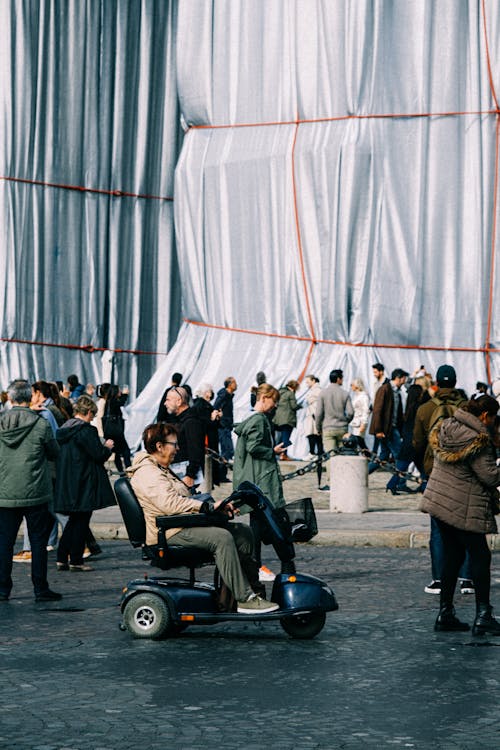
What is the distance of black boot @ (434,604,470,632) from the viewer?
29.2ft

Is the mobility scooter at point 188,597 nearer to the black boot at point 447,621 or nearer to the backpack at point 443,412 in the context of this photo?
the black boot at point 447,621

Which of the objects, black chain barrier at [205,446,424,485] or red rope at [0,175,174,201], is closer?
black chain barrier at [205,446,424,485]

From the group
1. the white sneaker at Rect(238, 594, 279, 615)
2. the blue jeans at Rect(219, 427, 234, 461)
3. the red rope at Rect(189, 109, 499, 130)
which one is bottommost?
the white sneaker at Rect(238, 594, 279, 615)

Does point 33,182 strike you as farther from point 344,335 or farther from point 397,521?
point 397,521

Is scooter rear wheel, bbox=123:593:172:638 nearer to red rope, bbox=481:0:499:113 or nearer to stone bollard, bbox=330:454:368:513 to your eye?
stone bollard, bbox=330:454:368:513

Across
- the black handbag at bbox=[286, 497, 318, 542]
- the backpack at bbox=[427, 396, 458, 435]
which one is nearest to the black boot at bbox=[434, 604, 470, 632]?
the black handbag at bbox=[286, 497, 318, 542]

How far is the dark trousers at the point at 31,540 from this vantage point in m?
10.2

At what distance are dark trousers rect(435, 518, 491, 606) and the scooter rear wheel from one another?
5.39 feet

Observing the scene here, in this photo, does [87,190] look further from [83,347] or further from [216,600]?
[216,600]

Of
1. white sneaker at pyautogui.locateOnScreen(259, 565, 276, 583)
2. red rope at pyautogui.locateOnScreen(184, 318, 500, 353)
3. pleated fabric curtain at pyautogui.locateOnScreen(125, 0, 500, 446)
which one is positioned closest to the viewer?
white sneaker at pyautogui.locateOnScreen(259, 565, 276, 583)

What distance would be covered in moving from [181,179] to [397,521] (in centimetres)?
1532

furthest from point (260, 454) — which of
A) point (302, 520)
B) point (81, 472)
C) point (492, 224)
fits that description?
point (492, 224)

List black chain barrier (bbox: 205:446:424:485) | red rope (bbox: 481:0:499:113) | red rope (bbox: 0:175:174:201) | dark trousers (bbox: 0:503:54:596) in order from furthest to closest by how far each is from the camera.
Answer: red rope (bbox: 0:175:174:201), red rope (bbox: 481:0:499:113), black chain barrier (bbox: 205:446:424:485), dark trousers (bbox: 0:503:54:596)

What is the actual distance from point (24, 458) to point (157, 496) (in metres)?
1.92
